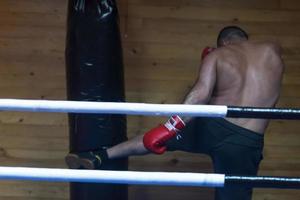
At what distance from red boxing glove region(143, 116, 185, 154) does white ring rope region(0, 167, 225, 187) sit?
96 centimetres

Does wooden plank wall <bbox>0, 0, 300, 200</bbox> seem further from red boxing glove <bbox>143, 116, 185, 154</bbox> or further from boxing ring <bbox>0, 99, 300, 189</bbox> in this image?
boxing ring <bbox>0, 99, 300, 189</bbox>

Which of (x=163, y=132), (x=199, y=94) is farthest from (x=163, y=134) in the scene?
(x=199, y=94)

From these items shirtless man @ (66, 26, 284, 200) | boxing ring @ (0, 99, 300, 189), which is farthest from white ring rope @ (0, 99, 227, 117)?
shirtless man @ (66, 26, 284, 200)

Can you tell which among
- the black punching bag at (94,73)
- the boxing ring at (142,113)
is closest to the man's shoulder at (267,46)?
the black punching bag at (94,73)

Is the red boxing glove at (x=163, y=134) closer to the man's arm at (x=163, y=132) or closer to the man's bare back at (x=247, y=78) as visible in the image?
the man's arm at (x=163, y=132)

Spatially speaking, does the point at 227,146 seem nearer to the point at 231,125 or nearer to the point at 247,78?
the point at 231,125

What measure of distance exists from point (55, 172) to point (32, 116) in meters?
2.09

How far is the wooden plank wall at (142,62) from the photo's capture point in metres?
3.40

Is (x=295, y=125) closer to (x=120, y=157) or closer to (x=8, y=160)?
(x=120, y=157)

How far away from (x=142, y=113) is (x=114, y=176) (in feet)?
0.56

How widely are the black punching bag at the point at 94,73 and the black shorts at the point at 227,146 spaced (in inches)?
13.6

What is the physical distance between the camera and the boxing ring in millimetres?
1407

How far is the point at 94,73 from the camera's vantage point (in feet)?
9.11

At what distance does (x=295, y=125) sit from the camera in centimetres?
347
